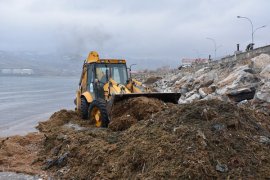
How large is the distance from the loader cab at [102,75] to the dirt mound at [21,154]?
290 cm

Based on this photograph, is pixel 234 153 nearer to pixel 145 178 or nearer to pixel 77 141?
pixel 145 178

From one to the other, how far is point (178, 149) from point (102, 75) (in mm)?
7868

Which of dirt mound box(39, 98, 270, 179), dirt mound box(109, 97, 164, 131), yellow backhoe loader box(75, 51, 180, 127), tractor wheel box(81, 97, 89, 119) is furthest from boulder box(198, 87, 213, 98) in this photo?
dirt mound box(39, 98, 270, 179)

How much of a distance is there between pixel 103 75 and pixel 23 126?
4998 millimetres

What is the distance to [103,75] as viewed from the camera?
547 inches

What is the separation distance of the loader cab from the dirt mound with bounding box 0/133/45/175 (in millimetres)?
2904

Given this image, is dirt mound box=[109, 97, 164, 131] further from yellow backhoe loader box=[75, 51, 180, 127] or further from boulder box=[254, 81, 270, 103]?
boulder box=[254, 81, 270, 103]

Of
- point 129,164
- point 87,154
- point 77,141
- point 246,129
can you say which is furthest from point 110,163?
point 246,129

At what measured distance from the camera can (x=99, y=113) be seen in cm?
1261

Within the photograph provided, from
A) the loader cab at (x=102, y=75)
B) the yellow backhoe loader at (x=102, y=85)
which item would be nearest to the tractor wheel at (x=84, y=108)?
the yellow backhoe loader at (x=102, y=85)

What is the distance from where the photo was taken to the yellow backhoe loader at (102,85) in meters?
12.6

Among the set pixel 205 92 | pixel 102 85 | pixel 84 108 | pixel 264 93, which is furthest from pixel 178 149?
pixel 205 92

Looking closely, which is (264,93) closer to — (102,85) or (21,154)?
(102,85)

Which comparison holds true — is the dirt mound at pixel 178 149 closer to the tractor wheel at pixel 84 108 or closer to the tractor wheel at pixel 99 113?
the tractor wheel at pixel 99 113
